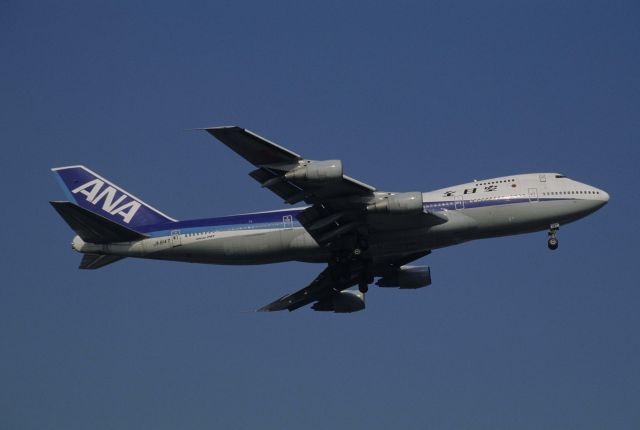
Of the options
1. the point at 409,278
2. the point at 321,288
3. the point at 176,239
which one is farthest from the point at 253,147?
the point at 409,278

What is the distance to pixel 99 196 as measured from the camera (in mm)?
59750

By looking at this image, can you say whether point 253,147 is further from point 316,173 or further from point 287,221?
point 287,221

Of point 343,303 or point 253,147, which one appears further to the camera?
point 343,303

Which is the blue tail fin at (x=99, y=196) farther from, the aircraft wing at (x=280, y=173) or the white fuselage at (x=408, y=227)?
the aircraft wing at (x=280, y=173)

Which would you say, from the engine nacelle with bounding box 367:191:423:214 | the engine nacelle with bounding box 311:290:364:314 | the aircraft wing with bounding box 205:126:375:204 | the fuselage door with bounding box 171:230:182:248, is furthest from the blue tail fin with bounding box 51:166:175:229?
the engine nacelle with bounding box 367:191:423:214

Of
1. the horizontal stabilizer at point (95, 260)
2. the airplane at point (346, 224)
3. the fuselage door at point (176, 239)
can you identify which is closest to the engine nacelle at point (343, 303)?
the airplane at point (346, 224)

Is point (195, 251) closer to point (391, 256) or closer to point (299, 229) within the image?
point (299, 229)

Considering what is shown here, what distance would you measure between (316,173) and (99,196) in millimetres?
16629

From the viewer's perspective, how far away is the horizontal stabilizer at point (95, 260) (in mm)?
56062

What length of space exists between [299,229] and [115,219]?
11.4m

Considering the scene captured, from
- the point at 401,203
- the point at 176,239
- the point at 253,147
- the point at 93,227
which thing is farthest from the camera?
the point at 176,239

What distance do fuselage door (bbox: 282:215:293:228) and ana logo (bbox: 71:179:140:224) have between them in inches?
365

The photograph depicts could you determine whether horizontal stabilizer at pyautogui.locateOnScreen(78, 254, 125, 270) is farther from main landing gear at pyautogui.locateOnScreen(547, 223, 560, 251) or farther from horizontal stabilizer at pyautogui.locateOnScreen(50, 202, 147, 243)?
main landing gear at pyautogui.locateOnScreen(547, 223, 560, 251)

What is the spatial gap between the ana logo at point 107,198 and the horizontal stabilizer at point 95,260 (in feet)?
10.8
